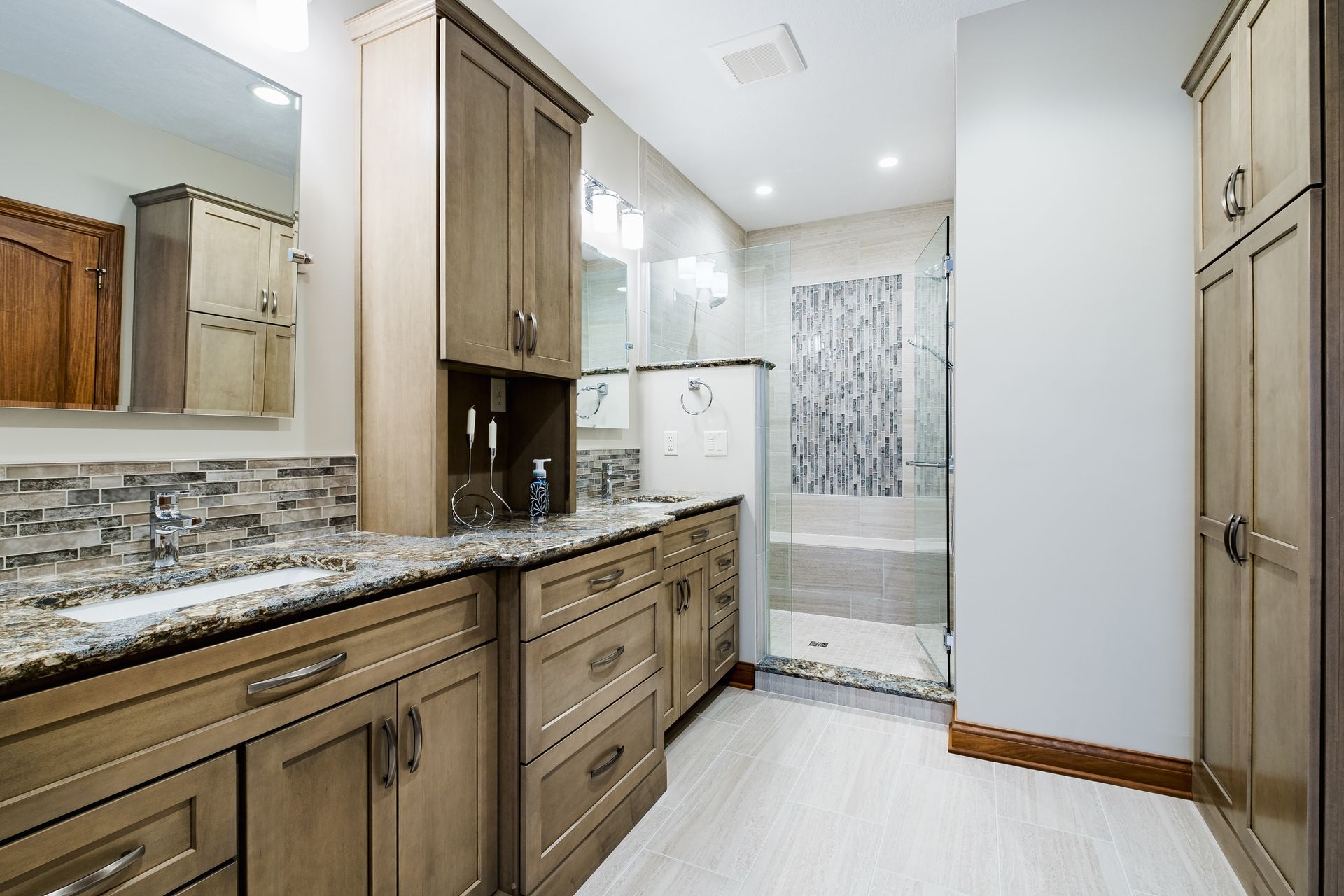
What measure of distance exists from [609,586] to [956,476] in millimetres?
1422

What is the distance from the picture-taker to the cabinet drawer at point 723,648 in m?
2.66

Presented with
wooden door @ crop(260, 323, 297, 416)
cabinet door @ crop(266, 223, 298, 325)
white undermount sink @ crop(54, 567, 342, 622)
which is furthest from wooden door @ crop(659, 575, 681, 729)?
cabinet door @ crop(266, 223, 298, 325)

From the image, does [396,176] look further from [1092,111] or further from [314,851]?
[1092,111]

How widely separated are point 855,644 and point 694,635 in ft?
4.39

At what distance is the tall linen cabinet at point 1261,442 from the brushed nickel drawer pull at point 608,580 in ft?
5.19

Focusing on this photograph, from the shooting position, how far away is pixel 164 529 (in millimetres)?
1311

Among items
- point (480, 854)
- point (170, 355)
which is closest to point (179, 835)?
point (480, 854)

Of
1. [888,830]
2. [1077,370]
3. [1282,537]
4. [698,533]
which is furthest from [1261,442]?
[698,533]

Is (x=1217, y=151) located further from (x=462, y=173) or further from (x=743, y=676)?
(x=743, y=676)

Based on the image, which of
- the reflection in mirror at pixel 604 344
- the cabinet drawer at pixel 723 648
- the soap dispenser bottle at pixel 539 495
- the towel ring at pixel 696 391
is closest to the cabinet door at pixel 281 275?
the soap dispenser bottle at pixel 539 495

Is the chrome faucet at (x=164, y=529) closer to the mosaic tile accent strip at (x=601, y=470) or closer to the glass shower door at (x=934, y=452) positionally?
the mosaic tile accent strip at (x=601, y=470)

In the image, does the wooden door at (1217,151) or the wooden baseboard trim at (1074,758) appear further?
the wooden baseboard trim at (1074,758)

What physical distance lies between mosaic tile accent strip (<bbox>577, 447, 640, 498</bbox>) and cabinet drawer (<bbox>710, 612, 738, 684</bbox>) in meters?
0.74

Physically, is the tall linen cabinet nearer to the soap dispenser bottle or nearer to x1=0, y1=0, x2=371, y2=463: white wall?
the soap dispenser bottle
